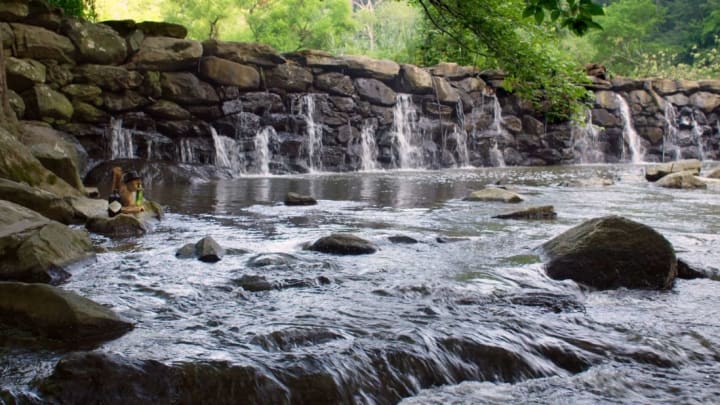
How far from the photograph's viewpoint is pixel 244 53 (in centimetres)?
1598

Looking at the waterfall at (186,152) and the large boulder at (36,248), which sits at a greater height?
the waterfall at (186,152)

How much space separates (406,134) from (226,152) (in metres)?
5.79

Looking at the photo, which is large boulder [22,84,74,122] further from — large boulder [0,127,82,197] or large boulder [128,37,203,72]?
large boulder [0,127,82,197]

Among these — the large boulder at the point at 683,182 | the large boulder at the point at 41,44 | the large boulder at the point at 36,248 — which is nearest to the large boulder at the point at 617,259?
the large boulder at the point at 36,248

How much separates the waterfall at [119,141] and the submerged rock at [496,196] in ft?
27.9

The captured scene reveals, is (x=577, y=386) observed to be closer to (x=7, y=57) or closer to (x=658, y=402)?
(x=658, y=402)

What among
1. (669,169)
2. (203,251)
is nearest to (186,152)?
(203,251)

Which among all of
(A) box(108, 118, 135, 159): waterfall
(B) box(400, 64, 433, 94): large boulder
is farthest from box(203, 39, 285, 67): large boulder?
(B) box(400, 64, 433, 94): large boulder

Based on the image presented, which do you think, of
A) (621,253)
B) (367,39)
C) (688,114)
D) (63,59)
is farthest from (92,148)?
(367,39)

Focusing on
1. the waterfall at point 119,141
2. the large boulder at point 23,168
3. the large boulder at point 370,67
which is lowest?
the large boulder at point 23,168

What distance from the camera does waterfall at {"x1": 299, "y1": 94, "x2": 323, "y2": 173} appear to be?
16875 millimetres

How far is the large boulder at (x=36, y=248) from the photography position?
4.06 metres

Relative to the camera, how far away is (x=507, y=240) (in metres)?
5.88

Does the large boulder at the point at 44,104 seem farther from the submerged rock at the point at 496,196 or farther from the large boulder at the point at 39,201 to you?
the submerged rock at the point at 496,196
